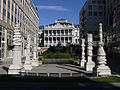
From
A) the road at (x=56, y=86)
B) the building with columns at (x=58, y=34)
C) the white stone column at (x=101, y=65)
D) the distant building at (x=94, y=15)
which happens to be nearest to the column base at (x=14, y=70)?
the road at (x=56, y=86)

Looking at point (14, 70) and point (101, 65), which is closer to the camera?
point (14, 70)

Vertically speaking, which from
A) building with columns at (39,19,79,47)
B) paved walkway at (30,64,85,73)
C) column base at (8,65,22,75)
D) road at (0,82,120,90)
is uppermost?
building with columns at (39,19,79,47)

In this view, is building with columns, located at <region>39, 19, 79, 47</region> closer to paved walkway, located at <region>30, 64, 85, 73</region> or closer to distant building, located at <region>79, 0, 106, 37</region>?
distant building, located at <region>79, 0, 106, 37</region>

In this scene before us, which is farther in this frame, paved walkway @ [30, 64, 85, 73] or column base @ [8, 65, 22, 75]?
paved walkway @ [30, 64, 85, 73]

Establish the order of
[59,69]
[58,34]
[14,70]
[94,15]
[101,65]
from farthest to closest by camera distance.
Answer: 1. [58,34]
2. [94,15]
3. [59,69]
4. [101,65]
5. [14,70]

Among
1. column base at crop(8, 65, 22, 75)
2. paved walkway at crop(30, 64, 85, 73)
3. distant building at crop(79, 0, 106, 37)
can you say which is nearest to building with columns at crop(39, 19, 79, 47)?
distant building at crop(79, 0, 106, 37)

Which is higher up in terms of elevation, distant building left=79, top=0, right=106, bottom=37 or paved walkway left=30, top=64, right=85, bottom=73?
distant building left=79, top=0, right=106, bottom=37

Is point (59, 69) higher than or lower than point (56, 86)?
lower

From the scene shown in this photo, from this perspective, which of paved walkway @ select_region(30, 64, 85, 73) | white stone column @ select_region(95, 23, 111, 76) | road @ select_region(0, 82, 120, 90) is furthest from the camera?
paved walkway @ select_region(30, 64, 85, 73)

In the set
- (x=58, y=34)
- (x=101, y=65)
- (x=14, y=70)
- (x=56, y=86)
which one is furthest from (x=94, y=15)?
(x=56, y=86)

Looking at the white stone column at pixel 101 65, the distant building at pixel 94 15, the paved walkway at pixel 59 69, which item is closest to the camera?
the white stone column at pixel 101 65

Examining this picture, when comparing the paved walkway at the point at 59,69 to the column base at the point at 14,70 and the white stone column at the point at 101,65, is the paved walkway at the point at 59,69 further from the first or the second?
the column base at the point at 14,70

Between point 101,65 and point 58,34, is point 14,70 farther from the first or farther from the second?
point 58,34

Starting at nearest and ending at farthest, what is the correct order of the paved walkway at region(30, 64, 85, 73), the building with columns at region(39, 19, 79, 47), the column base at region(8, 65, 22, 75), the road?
1. the road
2. the column base at region(8, 65, 22, 75)
3. the paved walkway at region(30, 64, 85, 73)
4. the building with columns at region(39, 19, 79, 47)
